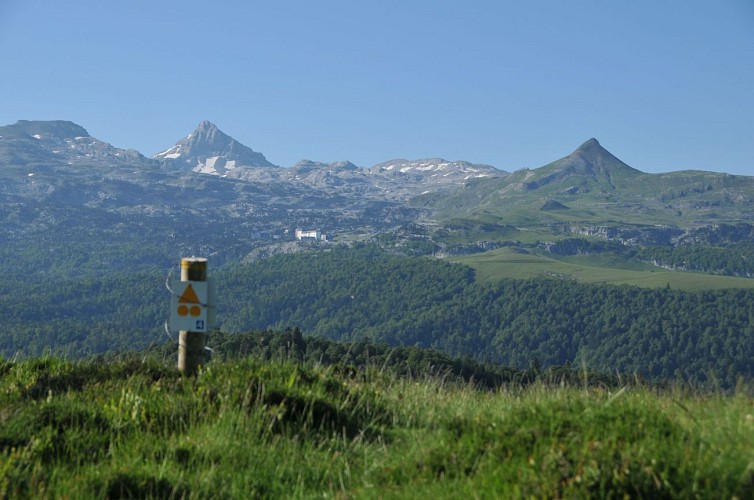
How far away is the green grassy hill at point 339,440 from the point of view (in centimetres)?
567

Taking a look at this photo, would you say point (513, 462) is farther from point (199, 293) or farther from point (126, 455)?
point (199, 293)

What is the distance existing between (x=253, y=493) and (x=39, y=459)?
6.40 feet

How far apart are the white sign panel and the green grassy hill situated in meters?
0.59

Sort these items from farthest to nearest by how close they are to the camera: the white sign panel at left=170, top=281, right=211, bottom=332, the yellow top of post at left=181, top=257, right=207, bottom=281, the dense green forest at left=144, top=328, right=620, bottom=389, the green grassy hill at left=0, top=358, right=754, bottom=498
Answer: the dense green forest at left=144, top=328, right=620, bottom=389 → the yellow top of post at left=181, top=257, right=207, bottom=281 → the white sign panel at left=170, top=281, right=211, bottom=332 → the green grassy hill at left=0, top=358, right=754, bottom=498

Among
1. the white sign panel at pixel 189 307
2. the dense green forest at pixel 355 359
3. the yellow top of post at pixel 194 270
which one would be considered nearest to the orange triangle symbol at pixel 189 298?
the white sign panel at pixel 189 307

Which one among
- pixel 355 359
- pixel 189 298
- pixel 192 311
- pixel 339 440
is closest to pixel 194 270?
pixel 189 298

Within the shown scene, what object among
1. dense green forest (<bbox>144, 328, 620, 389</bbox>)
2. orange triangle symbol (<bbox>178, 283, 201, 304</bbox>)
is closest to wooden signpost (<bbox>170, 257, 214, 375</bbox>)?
orange triangle symbol (<bbox>178, 283, 201, 304</bbox>)

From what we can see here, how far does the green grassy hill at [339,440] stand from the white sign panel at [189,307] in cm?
59

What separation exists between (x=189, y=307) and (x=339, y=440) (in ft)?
9.44

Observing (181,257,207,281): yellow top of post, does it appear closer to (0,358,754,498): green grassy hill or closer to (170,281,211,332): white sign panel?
(170,281,211,332): white sign panel

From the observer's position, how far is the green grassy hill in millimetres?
5666

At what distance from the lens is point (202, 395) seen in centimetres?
851

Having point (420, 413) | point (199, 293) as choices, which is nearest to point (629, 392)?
point (420, 413)

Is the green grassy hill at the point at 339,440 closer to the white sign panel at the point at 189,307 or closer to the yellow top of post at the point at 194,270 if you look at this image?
the white sign panel at the point at 189,307
